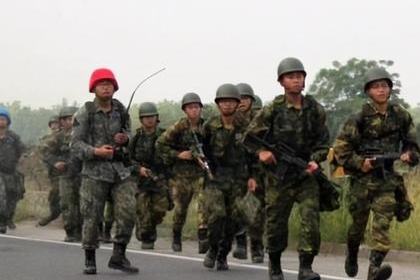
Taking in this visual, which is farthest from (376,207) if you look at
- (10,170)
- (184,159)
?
(10,170)

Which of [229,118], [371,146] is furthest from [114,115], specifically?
[371,146]

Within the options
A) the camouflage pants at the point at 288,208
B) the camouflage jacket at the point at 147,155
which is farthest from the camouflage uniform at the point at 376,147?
the camouflage jacket at the point at 147,155

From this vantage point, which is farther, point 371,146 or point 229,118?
point 229,118

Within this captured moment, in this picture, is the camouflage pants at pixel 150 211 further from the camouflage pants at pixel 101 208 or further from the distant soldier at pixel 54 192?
the camouflage pants at pixel 101 208

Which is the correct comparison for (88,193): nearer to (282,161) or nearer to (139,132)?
(282,161)

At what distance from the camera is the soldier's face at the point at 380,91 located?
7.15 meters

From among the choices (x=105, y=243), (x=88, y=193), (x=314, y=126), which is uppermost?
(x=314, y=126)

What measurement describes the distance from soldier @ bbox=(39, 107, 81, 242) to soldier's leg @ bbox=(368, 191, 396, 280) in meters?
5.29

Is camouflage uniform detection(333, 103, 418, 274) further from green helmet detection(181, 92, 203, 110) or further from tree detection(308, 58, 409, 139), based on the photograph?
tree detection(308, 58, 409, 139)

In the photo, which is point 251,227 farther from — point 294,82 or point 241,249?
point 294,82

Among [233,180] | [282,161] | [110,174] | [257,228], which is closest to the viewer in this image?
[282,161]

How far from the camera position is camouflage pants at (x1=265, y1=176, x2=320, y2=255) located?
7.04 meters

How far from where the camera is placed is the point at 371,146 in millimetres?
7203

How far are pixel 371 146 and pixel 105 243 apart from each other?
5490mm
